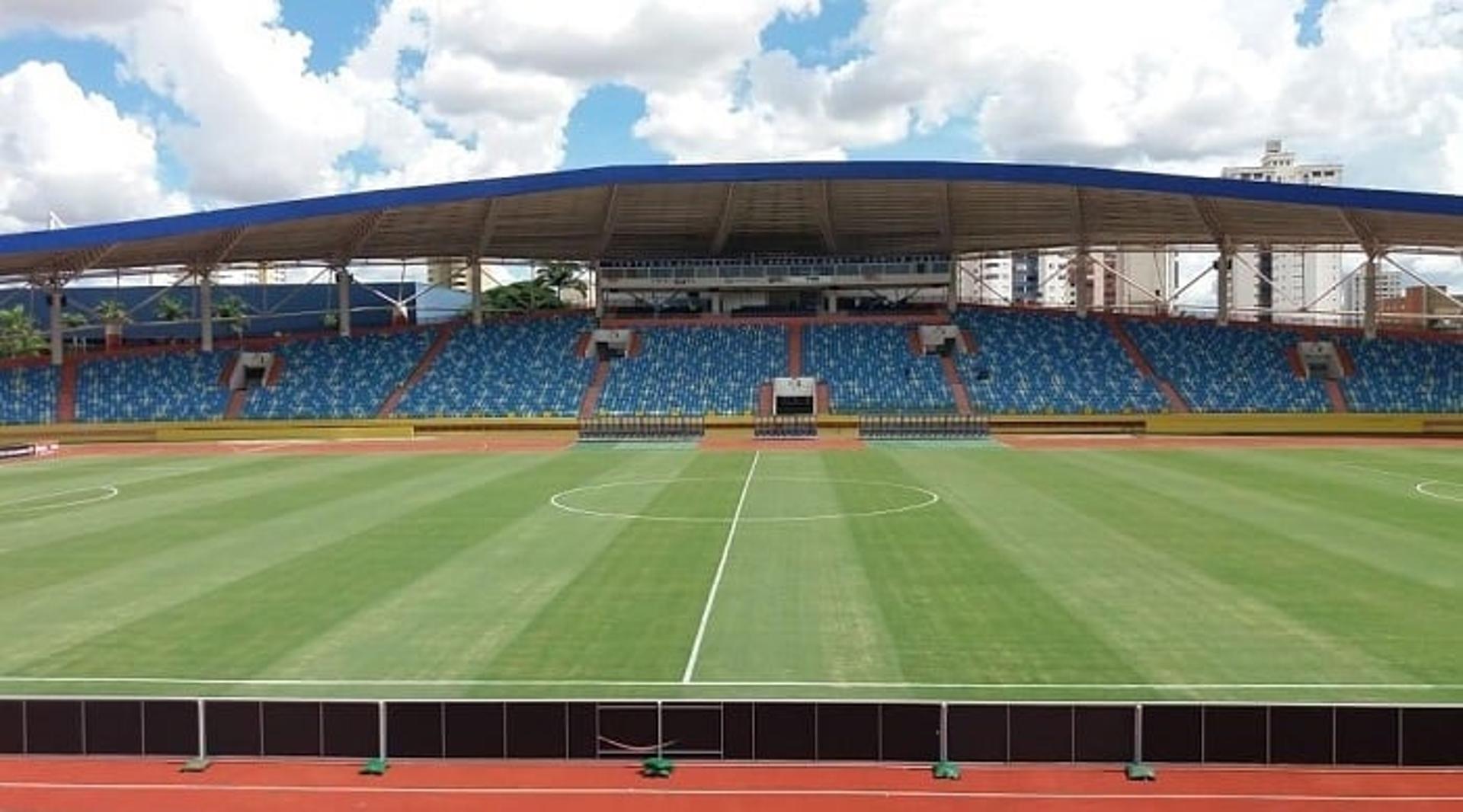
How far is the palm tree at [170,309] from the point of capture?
111062 millimetres

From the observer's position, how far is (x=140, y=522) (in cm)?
2844

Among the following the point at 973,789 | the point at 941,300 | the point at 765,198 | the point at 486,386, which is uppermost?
the point at 765,198

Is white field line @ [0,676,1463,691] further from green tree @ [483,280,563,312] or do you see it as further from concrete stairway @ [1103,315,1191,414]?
green tree @ [483,280,563,312]

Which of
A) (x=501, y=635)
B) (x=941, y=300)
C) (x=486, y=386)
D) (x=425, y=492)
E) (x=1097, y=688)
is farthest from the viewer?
(x=941, y=300)

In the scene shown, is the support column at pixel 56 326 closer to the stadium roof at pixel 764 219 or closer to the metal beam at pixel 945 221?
the stadium roof at pixel 764 219

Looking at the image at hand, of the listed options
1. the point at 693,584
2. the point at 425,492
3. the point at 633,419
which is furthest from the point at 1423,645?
the point at 633,419

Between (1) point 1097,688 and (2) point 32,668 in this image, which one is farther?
(2) point 32,668

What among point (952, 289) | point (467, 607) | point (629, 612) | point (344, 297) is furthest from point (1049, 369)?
point (467, 607)

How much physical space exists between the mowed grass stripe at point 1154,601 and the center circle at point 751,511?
170 centimetres

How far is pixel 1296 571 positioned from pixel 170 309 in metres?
113

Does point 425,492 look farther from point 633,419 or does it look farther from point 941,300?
point 941,300

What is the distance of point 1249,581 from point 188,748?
53.9ft

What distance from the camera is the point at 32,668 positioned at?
15406 millimetres

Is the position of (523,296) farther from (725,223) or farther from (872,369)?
(872,369)
